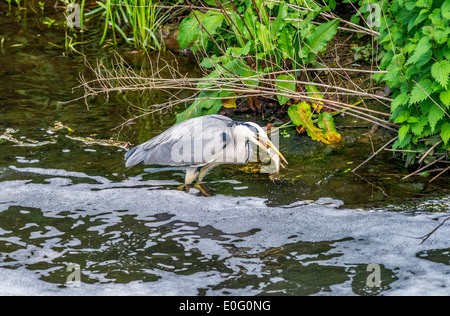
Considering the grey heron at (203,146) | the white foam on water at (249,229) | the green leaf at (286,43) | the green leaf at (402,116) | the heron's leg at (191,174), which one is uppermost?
the green leaf at (286,43)

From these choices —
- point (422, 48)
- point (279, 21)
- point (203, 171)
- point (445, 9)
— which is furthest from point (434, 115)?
point (203, 171)

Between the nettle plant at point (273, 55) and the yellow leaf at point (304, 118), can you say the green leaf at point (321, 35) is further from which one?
the yellow leaf at point (304, 118)

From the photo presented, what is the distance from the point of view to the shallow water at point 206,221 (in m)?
3.80

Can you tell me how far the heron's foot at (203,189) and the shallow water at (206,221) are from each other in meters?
0.07

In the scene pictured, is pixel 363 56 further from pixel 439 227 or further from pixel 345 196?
pixel 439 227

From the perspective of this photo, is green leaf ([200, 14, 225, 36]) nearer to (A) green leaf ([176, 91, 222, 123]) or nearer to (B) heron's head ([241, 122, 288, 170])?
(A) green leaf ([176, 91, 222, 123])

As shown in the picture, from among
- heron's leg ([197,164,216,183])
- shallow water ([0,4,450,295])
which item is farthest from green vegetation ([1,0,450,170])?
heron's leg ([197,164,216,183])

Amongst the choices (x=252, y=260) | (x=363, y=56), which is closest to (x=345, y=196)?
(x=252, y=260)

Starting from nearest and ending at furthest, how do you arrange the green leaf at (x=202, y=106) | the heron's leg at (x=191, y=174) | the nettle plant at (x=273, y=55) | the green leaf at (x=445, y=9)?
the green leaf at (x=445, y=9), the heron's leg at (x=191, y=174), the nettle plant at (x=273, y=55), the green leaf at (x=202, y=106)

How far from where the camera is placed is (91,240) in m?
4.27

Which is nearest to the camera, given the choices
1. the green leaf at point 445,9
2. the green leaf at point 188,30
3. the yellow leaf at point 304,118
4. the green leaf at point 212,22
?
the green leaf at point 445,9

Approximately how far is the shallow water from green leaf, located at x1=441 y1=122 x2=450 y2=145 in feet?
1.56

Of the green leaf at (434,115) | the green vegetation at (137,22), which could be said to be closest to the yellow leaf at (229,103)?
the green vegetation at (137,22)

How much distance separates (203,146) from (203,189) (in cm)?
39
